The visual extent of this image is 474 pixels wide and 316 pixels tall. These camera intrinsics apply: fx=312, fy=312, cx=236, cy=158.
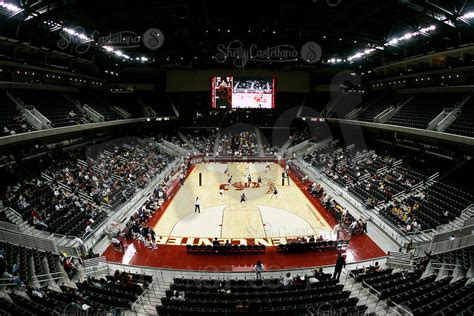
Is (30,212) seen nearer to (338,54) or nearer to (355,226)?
(355,226)

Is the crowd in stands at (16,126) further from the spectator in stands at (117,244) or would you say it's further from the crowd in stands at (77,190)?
the spectator in stands at (117,244)

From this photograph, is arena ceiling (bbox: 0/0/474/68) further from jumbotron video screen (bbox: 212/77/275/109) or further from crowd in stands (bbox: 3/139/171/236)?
jumbotron video screen (bbox: 212/77/275/109)

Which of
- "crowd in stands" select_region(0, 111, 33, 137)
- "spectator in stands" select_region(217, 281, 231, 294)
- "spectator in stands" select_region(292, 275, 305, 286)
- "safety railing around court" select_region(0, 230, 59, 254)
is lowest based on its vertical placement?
"spectator in stands" select_region(292, 275, 305, 286)

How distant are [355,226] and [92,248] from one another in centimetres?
1638

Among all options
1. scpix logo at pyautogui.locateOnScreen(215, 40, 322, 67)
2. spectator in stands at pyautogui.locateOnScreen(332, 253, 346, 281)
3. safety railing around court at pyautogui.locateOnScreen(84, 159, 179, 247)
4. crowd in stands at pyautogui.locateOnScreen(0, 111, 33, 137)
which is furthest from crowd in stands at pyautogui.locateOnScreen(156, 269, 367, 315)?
scpix logo at pyautogui.locateOnScreen(215, 40, 322, 67)

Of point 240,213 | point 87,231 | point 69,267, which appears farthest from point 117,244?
point 240,213

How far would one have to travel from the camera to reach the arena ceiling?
19719 mm

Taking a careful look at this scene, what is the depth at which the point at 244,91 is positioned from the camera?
47.2 metres

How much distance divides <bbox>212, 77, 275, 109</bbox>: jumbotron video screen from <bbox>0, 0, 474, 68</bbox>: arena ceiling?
1283 cm

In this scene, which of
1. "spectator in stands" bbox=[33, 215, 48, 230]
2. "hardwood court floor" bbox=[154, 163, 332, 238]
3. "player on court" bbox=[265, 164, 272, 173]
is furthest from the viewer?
"player on court" bbox=[265, 164, 272, 173]

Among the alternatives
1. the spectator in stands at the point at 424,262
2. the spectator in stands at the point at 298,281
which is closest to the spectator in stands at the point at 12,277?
the spectator in stands at the point at 298,281

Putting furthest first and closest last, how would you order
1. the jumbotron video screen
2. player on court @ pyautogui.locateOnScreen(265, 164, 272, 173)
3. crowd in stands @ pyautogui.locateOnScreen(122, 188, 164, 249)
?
the jumbotron video screen → player on court @ pyautogui.locateOnScreen(265, 164, 272, 173) → crowd in stands @ pyautogui.locateOnScreen(122, 188, 164, 249)

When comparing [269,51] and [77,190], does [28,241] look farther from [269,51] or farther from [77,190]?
[269,51]

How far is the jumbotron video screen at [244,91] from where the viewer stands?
155 ft
